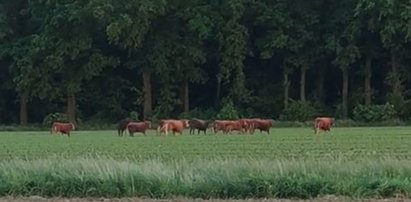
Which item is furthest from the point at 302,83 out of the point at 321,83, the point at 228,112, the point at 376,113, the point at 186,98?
the point at 186,98

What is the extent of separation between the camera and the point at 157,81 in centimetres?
5947

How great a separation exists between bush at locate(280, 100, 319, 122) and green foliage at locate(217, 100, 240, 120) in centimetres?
303

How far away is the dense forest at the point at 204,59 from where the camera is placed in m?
56.2

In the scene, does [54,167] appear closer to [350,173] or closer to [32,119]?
[350,173]

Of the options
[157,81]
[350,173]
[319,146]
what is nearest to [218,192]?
[350,173]

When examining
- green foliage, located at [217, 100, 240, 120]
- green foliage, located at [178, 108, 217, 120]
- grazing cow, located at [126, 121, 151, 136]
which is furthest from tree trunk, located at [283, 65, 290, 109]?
grazing cow, located at [126, 121, 151, 136]

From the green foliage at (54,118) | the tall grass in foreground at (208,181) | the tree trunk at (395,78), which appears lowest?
the tall grass in foreground at (208,181)

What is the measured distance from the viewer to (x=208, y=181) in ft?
48.2

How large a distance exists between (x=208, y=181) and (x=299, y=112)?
4232 centimetres

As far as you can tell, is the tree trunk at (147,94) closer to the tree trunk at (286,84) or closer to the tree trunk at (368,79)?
the tree trunk at (286,84)

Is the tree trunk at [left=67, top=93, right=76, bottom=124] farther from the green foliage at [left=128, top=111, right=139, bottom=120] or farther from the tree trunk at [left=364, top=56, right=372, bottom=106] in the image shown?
the tree trunk at [left=364, top=56, right=372, bottom=106]

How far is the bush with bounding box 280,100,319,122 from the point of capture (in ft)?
186

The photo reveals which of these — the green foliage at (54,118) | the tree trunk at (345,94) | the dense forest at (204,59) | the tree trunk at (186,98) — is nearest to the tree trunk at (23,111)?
the dense forest at (204,59)

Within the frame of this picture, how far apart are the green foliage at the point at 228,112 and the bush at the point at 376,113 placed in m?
7.47
